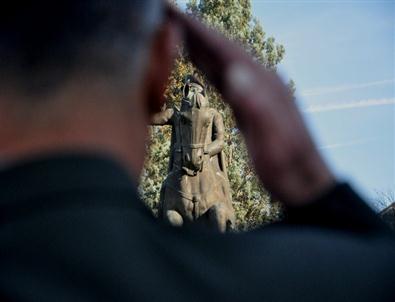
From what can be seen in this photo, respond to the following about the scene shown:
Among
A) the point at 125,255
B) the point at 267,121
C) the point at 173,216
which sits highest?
the point at 267,121

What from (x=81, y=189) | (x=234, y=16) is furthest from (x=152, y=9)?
(x=234, y=16)

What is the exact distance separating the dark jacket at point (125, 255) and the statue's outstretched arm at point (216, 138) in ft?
39.7

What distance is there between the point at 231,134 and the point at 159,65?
25.2 m

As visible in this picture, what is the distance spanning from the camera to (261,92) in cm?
119

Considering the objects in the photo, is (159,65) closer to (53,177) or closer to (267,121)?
(267,121)

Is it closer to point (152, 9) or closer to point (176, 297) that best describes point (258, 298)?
point (176, 297)

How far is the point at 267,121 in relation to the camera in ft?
3.89

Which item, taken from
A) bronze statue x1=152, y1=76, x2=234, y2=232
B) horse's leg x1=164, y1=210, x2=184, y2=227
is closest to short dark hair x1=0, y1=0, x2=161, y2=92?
horse's leg x1=164, y1=210, x2=184, y2=227

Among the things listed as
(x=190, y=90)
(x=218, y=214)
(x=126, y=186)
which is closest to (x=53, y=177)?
(x=126, y=186)

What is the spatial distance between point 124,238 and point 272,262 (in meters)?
0.17

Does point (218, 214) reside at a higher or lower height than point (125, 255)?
lower

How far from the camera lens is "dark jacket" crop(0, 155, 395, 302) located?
919 mm

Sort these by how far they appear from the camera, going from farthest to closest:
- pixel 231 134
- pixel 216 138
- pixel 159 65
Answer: pixel 231 134 < pixel 216 138 < pixel 159 65

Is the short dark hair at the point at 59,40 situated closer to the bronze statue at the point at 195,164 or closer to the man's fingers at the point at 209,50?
the man's fingers at the point at 209,50
